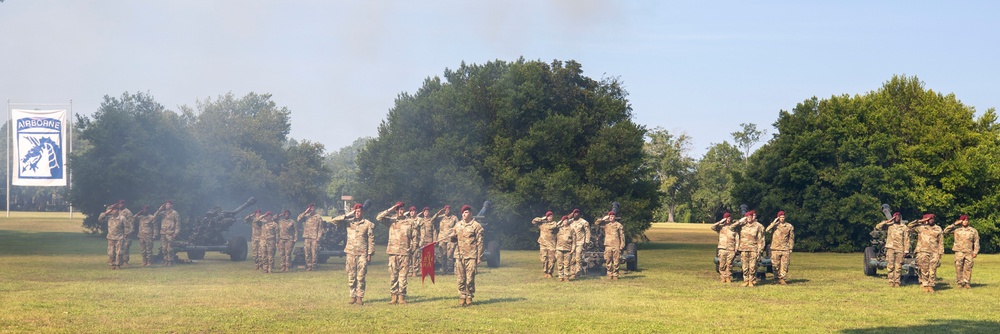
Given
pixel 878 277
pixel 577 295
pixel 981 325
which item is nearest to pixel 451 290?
pixel 577 295

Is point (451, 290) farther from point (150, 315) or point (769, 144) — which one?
point (769, 144)

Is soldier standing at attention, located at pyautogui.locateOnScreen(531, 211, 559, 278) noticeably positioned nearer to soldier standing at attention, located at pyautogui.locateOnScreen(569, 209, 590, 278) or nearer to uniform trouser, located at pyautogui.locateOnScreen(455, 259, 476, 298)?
soldier standing at attention, located at pyautogui.locateOnScreen(569, 209, 590, 278)

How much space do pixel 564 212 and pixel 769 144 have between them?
12.9 m

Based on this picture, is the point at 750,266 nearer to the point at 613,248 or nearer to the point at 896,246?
the point at 896,246

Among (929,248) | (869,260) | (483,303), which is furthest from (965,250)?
(483,303)

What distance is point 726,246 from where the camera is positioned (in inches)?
1160

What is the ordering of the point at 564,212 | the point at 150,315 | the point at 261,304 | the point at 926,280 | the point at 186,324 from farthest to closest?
the point at 564,212 → the point at 926,280 → the point at 261,304 → the point at 150,315 → the point at 186,324

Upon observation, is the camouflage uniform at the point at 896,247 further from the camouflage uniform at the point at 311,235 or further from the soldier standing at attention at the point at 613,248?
the camouflage uniform at the point at 311,235

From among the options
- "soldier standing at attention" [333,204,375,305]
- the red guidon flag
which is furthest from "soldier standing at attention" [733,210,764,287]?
"soldier standing at attention" [333,204,375,305]

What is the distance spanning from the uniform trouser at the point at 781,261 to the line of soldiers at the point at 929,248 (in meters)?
2.72

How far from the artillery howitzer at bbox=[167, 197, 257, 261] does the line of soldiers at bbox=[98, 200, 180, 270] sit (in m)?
1.32

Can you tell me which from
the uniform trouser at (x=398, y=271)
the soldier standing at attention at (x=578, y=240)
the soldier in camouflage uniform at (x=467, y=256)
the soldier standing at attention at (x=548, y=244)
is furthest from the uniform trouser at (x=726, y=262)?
the uniform trouser at (x=398, y=271)

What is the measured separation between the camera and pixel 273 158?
260 ft

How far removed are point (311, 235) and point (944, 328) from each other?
2037 centimetres
